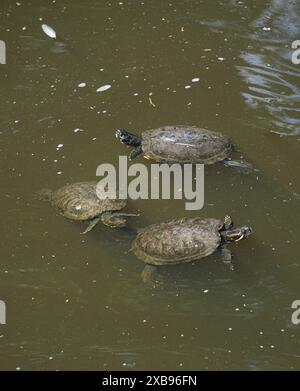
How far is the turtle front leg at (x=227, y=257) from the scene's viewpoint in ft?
14.3

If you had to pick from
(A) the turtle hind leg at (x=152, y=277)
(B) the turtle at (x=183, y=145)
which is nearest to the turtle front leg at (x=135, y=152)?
(B) the turtle at (x=183, y=145)

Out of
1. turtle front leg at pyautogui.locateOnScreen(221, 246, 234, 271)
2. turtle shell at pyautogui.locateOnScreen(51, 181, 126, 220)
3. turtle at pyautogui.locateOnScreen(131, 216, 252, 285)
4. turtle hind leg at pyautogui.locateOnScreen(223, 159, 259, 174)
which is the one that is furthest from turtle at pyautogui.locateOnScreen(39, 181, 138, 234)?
turtle hind leg at pyautogui.locateOnScreen(223, 159, 259, 174)

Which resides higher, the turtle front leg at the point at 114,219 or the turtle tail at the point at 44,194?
the turtle tail at the point at 44,194

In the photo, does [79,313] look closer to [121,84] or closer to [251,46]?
[121,84]

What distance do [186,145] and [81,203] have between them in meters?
0.99

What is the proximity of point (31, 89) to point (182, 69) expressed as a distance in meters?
1.49

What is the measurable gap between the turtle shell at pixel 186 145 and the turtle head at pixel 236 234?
81 centimetres

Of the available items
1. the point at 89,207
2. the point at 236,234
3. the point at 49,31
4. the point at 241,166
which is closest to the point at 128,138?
the point at 89,207

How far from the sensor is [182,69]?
6.15 m

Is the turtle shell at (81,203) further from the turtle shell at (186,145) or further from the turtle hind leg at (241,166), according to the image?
the turtle hind leg at (241,166)

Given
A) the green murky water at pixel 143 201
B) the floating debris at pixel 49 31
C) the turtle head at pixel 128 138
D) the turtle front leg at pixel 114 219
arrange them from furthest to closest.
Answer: the floating debris at pixel 49 31 < the turtle head at pixel 128 138 < the turtle front leg at pixel 114 219 < the green murky water at pixel 143 201
